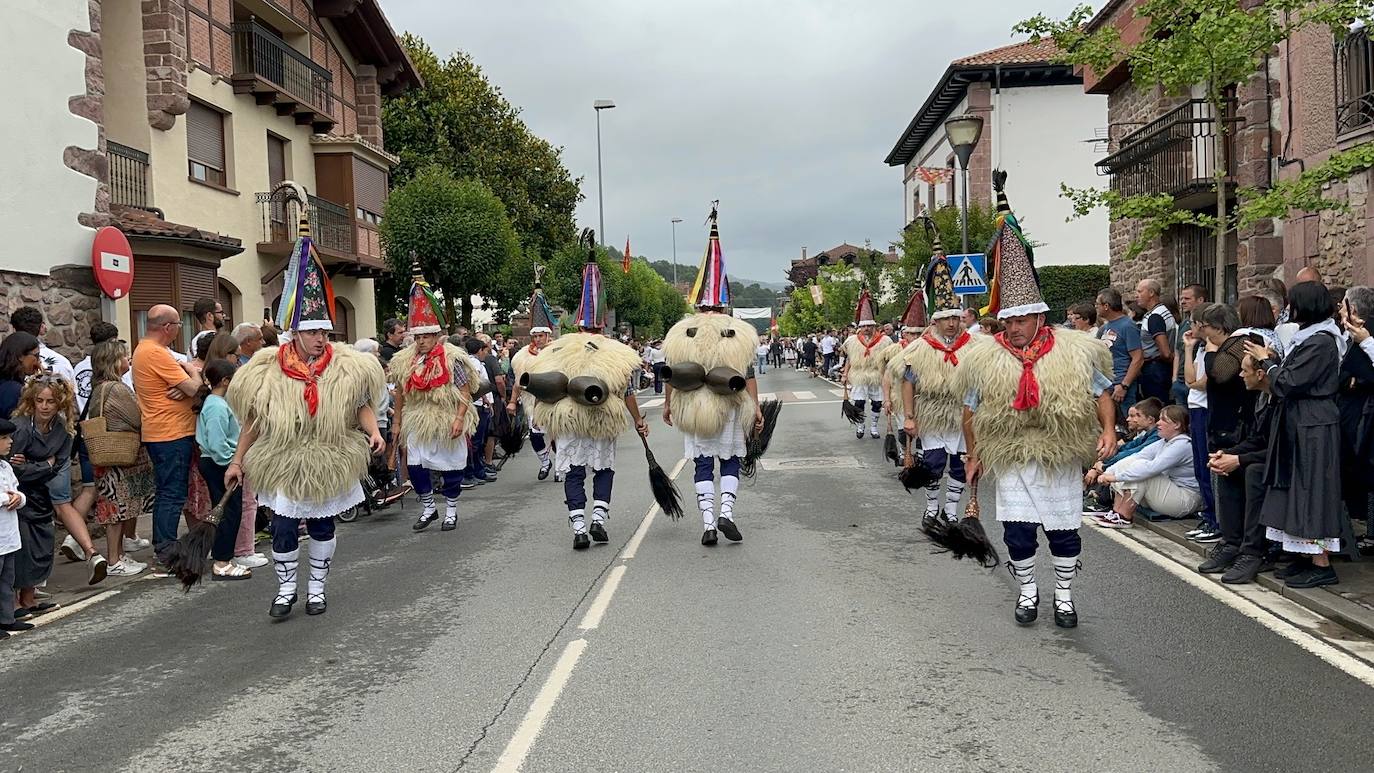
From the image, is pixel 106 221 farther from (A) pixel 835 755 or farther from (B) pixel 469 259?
(B) pixel 469 259

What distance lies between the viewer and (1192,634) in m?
5.92

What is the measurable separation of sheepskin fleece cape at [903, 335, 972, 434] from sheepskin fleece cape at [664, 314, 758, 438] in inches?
58.2

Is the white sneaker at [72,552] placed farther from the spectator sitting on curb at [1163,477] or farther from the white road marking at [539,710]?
the spectator sitting on curb at [1163,477]

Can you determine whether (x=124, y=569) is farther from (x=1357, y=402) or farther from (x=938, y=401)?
(x=1357, y=402)

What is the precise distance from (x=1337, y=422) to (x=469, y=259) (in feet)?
81.8

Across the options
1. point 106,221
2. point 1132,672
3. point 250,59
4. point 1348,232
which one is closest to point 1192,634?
point 1132,672

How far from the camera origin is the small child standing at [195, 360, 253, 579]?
27.0ft

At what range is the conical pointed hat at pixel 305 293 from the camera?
23.5ft

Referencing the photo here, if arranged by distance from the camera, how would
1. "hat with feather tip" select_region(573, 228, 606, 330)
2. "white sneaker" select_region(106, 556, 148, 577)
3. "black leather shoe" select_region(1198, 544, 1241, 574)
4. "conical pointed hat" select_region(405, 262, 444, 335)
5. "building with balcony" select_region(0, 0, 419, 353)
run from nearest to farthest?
1. "black leather shoe" select_region(1198, 544, 1241, 574)
2. "white sneaker" select_region(106, 556, 148, 577)
3. "hat with feather tip" select_region(573, 228, 606, 330)
4. "conical pointed hat" select_region(405, 262, 444, 335)
5. "building with balcony" select_region(0, 0, 419, 353)

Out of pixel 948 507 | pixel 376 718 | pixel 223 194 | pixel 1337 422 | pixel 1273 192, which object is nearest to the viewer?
pixel 376 718

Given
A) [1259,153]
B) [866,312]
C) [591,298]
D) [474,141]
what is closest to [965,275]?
[866,312]

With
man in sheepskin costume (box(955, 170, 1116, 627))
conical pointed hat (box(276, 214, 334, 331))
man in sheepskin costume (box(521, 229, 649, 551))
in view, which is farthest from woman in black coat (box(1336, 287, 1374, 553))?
conical pointed hat (box(276, 214, 334, 331))

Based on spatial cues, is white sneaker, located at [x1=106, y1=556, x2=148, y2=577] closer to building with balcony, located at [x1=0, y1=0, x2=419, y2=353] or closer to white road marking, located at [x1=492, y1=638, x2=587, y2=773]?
building with balcony, located at [x1=0, y1=0, x2=419, y2=353]

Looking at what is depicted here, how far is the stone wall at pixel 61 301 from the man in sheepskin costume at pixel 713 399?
20.7ft
